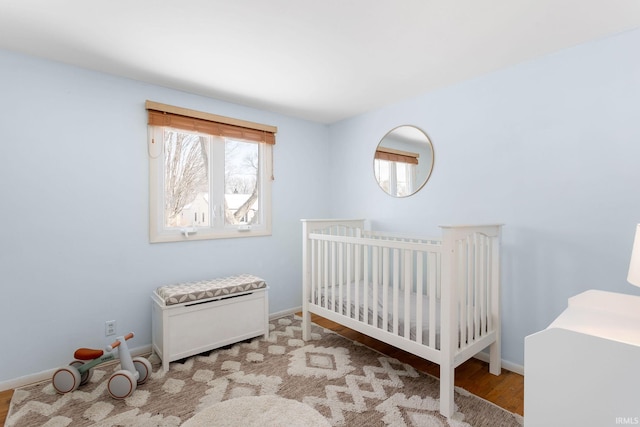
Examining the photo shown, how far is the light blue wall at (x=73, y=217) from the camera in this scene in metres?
2.00

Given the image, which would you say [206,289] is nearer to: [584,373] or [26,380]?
[26,380]

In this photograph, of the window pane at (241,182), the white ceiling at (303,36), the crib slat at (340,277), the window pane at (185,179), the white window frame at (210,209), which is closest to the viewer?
the white ceiling at (303,36)

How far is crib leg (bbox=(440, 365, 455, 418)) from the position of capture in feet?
5.50

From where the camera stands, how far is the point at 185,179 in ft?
9.00

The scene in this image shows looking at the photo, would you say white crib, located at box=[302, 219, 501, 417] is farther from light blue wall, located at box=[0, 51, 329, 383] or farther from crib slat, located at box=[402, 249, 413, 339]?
light blue wall, located at box=[0, 51, 329, 383]

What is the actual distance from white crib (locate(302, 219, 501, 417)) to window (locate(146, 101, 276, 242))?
811 mm

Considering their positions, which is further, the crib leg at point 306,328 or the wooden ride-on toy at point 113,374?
the crib leg at point 306,328

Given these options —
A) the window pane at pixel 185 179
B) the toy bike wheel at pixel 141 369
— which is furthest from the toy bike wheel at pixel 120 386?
the window pane at pixel 185 179

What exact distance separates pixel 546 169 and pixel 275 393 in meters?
2.29

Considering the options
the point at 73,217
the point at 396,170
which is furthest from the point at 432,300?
the point at 73,217

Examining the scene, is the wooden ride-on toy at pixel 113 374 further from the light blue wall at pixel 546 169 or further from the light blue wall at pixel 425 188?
the light blue wall at pixel 546 169

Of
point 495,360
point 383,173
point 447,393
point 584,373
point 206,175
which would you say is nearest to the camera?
point 584,373

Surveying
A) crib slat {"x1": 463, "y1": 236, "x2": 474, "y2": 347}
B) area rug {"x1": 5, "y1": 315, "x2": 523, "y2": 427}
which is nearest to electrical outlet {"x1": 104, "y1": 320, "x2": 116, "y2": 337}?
area rug {"x1": 5, "y1": 315, "x2": 523, "y2": 427}

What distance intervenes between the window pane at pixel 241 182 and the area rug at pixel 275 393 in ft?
4.13
